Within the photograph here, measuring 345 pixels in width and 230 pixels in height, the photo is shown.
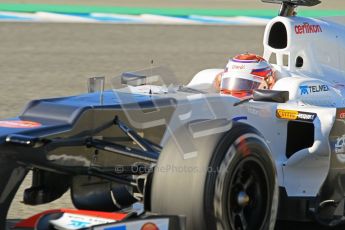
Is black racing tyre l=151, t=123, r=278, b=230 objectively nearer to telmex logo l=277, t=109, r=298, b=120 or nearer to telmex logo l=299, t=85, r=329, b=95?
telmex logo l=277, t=109, r=298, b=120

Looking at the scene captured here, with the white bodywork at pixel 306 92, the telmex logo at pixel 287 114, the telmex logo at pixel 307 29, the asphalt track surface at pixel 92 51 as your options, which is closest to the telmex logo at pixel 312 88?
the white bodywork at pixel 306 92

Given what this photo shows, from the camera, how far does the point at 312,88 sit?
22.4ft

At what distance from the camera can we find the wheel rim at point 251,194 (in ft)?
17.6

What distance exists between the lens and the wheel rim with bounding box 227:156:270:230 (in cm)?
537

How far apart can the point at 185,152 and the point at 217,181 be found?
25cm

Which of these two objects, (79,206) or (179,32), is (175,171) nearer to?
(79,206)

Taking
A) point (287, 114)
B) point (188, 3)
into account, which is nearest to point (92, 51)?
point (188, 3)

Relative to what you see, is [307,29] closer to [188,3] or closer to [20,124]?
[20,124]

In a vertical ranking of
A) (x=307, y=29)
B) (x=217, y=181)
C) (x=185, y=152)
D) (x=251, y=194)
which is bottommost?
(x=251, y=194)

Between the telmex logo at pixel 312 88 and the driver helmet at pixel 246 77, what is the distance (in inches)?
10.6

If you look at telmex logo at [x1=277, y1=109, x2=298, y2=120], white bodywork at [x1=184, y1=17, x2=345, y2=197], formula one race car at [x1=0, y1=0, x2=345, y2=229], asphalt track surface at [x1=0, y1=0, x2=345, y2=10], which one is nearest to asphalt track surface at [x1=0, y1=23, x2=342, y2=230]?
asphalt track surface at [x1=0, y1=0, x2=345, y2=10]

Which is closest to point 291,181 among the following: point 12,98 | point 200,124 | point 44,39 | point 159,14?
point 200,124

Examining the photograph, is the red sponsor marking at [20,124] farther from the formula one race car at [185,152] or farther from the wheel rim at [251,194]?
the wheel rim at [251,194]

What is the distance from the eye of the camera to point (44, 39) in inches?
712
